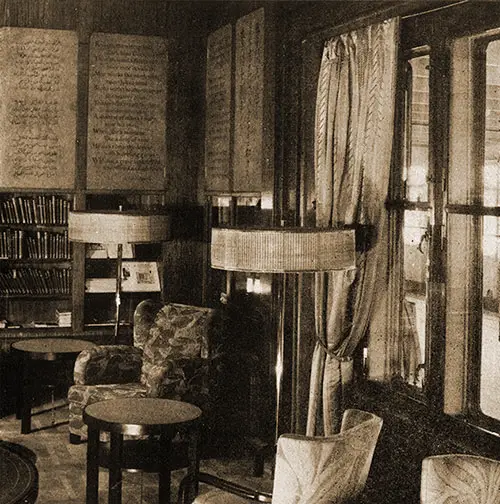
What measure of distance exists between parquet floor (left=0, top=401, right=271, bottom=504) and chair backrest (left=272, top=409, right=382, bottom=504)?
1.92 meters

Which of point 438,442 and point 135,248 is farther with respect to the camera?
point 135,248

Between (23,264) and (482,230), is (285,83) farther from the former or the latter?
(23,264)

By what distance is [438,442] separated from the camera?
379cm

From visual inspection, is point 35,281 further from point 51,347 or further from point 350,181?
point 350,181

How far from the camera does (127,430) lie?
4.12 m

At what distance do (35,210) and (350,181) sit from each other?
10.2ft

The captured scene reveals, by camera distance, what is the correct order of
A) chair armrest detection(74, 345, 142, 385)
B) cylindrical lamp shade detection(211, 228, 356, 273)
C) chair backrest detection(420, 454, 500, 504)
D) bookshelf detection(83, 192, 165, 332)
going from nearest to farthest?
chair backrest detection(420, 454, 500, 504), cylindrical lamp shade detection(211, 228, 356, 273), chair armrest detection(74, 345, 142, 385), bookshelf detection(83, 192, 165, 332)

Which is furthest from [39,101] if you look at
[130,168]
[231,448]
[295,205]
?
[231,448]

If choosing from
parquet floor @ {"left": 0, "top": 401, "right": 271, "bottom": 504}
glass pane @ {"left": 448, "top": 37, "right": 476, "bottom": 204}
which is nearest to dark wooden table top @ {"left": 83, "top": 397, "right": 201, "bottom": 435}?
parquet floor @ {"left": 0, "top": 401, "right": 271, "bottom": 504}

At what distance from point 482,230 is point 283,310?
1695 mm

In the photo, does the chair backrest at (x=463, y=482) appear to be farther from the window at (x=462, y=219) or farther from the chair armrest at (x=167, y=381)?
the chair armrest at (x=167, y=381)

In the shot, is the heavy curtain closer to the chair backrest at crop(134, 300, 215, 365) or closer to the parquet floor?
the parquet floor

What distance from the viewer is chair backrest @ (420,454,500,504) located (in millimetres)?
2508

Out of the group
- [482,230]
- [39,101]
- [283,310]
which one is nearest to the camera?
[482,230]
